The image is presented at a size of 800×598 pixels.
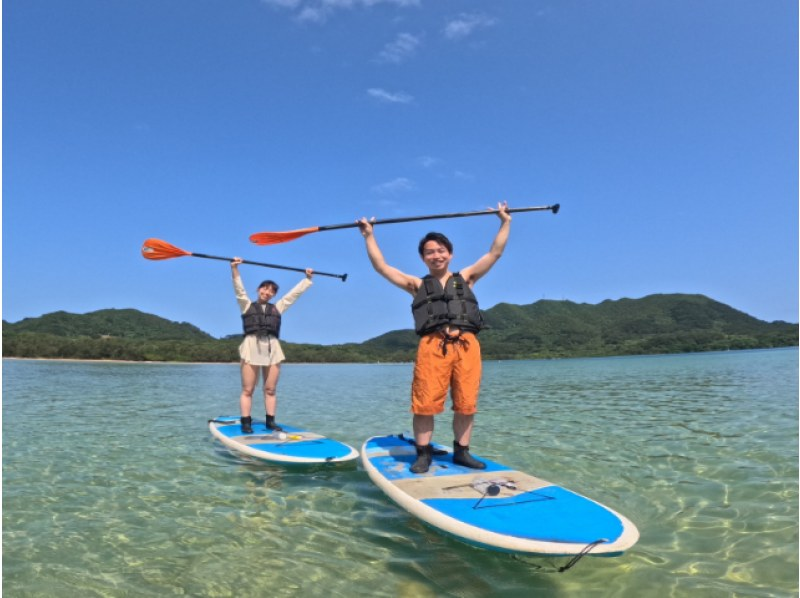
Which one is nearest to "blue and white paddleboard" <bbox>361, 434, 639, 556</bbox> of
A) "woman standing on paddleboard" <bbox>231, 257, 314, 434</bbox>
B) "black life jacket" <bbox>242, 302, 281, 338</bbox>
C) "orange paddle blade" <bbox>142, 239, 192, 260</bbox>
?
"woman standing on paddleboard" <bbox>231, 257, 314, 434</bbox>

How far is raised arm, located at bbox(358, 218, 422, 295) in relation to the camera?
568cm

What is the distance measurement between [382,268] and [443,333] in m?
1.09

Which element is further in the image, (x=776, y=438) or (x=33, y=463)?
(x=776, y=438)

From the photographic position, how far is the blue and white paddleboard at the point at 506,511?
11.2 feet

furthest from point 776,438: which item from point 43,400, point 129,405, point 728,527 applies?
point 43,400

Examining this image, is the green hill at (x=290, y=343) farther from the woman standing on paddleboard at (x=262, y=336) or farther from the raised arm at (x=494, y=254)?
the raised arm at (x=494, y=254)

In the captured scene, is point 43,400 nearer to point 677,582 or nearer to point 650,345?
point 677,582

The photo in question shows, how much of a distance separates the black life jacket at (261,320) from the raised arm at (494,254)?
447 cm

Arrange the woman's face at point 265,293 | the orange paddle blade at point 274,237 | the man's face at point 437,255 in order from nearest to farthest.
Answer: the man's face at point 437,255 < the orange paddle blade at point 274,237 < the woman's face at point 265,293

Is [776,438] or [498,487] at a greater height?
[498,487]

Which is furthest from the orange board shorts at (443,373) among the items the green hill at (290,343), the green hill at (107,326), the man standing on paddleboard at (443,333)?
the green hill at (107,326)

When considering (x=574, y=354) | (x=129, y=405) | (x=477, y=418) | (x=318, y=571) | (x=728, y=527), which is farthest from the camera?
(x=574, y=354)

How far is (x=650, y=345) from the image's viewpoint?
145000 millimetres

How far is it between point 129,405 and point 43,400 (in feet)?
10.5
